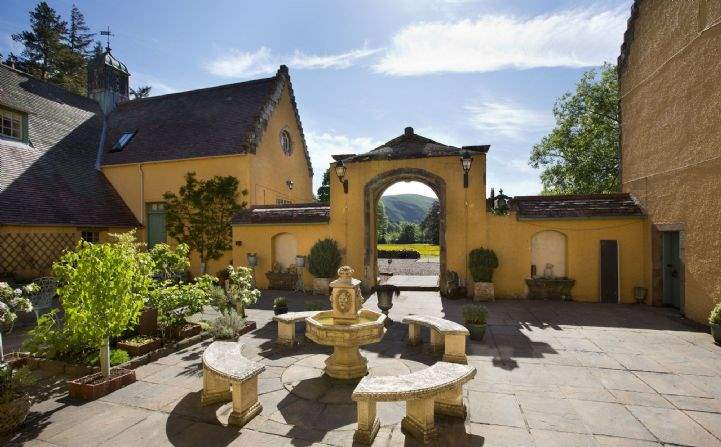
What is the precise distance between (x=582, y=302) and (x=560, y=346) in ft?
19.3

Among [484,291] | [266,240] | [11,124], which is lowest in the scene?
[484,291]

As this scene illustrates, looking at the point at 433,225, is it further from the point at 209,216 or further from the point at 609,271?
the point at 609,271

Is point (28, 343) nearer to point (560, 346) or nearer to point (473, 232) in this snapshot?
point (560, 346)

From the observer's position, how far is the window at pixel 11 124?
15.5 metres

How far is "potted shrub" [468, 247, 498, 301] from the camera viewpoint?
12.6 m

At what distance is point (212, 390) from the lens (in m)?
5.27

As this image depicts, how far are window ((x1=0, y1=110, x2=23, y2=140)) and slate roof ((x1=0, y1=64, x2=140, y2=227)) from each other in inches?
15.7

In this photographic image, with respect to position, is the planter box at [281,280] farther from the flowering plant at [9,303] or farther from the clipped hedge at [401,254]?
the clipped hedge at [401,254]

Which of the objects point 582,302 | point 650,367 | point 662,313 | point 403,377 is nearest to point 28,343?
point 403,377

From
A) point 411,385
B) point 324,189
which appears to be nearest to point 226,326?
point 411,385

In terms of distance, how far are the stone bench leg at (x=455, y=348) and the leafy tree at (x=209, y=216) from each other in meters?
14.2

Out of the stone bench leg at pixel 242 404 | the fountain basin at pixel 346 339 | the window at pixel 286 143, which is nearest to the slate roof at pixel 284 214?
the window at pixel 286 143

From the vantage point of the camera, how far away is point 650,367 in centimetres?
643

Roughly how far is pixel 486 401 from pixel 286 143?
2067cm
